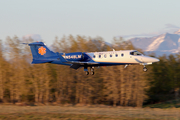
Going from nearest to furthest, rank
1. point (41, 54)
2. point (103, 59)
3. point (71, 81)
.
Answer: point (103, 59), point (41, 54), point (71, 81)

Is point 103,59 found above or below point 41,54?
below

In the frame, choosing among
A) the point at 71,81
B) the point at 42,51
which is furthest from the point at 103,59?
the point at 71,81

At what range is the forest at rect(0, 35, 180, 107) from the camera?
170ft

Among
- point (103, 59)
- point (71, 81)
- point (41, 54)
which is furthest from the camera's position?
point (71, 81)

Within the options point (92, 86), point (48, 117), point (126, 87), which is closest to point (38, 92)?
point (92, 86)

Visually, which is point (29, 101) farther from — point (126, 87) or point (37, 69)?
point (126, 87)

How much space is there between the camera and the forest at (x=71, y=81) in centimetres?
5194

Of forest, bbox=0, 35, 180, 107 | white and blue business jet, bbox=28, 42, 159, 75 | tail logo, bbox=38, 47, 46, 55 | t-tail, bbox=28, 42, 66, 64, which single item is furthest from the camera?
forest, bbox=0, 35, 180, 107

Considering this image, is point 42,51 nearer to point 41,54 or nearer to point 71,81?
point 41,54

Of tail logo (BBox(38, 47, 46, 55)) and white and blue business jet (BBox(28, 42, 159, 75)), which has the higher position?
tail logo (BBox(38, 47, 46, 55))

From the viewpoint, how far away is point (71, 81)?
54125 millimetres

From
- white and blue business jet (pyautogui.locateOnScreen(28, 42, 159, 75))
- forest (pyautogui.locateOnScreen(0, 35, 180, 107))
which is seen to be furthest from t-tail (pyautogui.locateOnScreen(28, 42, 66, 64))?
forest (pyautogui.locateOnScreen(0, 35, 180, 107))

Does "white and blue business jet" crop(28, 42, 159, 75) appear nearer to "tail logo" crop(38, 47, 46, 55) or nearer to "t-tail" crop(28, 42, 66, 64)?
"t-tail" crop(28, 42, 66, 64)

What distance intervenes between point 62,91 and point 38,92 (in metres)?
6.23
